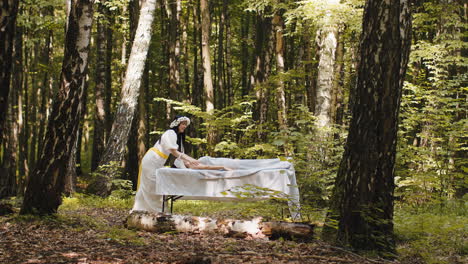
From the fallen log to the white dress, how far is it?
1.33 m

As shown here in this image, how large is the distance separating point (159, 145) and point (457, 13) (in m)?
9.65

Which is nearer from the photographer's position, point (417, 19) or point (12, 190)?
point (417, 19)

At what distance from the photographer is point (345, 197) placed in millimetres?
5270

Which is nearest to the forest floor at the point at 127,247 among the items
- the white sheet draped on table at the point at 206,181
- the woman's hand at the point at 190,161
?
the white sheet draped on table at the point at 206,181

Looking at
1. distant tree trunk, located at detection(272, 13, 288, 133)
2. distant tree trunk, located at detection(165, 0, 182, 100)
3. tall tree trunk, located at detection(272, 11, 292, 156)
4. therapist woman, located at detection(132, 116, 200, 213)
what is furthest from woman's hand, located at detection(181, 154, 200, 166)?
distant tree trunk, located at detection(165, 0, 182, 100)

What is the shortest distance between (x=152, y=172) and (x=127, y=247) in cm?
281

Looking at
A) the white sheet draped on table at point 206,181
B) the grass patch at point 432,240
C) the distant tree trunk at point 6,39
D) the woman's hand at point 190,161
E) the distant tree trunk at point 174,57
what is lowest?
A: the grass patch at point 432,240

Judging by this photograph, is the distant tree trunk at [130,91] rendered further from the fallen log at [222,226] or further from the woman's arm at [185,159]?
the fallen log at [222,226]

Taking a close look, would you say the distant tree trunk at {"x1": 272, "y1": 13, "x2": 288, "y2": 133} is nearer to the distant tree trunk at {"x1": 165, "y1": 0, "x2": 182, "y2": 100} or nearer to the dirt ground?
the distant tree trunk at {"x1": 165, "y1": 0, "x2": 182, "y2": 100}

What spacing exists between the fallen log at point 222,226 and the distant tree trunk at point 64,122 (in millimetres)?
1215

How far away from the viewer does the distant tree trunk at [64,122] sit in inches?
243

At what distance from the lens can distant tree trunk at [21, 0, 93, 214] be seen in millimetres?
6176

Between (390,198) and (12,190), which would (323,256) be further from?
(12,190)

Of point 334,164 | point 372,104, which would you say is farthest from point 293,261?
point 334,164
